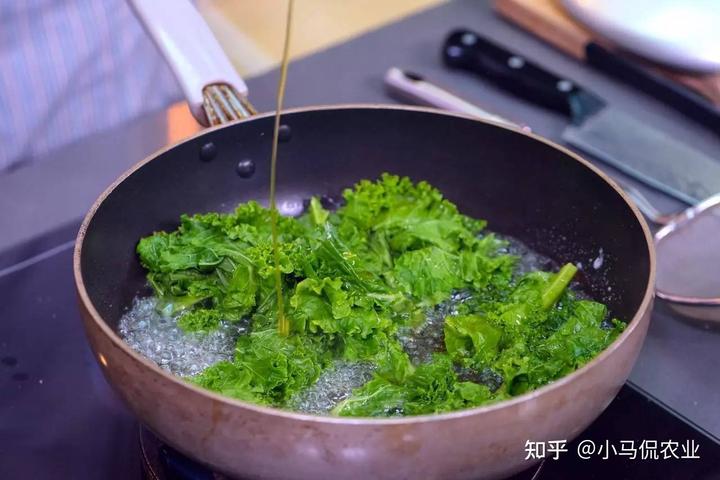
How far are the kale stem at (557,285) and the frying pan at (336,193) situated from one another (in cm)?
4

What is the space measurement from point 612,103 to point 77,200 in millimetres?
793

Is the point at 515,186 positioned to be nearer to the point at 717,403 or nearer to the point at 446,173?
the point at 446,173

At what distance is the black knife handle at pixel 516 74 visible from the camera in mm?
1229

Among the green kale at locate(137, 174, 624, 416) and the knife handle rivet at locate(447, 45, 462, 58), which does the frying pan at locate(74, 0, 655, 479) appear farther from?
the knife handle rivet at locate(447, 45, 462, 58)

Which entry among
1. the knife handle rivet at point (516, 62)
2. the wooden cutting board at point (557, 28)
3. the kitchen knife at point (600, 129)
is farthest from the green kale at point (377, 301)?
the wooden cutting board at point (557, 28)

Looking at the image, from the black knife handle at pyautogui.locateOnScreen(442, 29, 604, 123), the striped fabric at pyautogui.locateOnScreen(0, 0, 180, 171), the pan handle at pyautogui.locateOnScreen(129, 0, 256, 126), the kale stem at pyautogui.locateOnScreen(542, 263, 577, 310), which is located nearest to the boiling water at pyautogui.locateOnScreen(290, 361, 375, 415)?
the kale stem at pyautogui.locateOnScreen(542, 263, 577, 310)

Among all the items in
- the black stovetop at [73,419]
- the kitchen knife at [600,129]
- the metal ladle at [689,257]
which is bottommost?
the black stovetop at [73,419]

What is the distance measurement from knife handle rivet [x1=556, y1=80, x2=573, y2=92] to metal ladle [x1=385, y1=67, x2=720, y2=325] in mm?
175

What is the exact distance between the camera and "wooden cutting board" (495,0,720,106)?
1.30 meters

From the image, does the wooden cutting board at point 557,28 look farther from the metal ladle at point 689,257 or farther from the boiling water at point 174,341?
the boiling water at point 174,341

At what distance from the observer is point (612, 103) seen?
4.24 ft

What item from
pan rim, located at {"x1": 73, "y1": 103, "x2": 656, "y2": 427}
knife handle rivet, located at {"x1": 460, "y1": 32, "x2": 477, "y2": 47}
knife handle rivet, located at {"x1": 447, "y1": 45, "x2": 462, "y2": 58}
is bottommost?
knife handle rivet, located at {"x1": 447, "y1": 45, "x2": 462, "y2": 58}

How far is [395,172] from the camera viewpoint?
3.63 feet

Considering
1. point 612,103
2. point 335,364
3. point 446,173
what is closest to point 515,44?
point 612,103
